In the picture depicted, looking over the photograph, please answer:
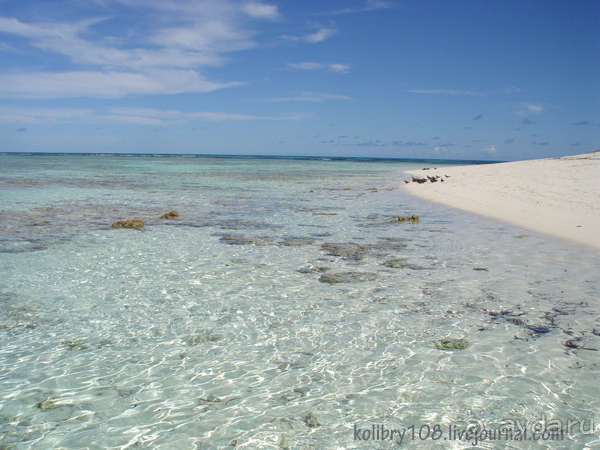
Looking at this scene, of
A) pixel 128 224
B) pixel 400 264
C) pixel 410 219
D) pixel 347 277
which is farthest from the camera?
pixel 410 219

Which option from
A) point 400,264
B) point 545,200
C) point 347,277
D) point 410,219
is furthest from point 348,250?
point 545,200

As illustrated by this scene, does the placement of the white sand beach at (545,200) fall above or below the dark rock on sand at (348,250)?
above

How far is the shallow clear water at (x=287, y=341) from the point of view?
404cm

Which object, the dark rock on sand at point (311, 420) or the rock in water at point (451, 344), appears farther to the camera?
the rock in water at point (451, 344)

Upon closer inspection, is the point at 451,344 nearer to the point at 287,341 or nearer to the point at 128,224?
the point at 287,341

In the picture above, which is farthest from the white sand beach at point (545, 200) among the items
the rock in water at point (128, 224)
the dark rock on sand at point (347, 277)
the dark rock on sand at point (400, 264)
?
the rock in water at point (128, 224)

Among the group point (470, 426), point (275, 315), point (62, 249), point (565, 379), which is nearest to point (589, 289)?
point (565, 379)

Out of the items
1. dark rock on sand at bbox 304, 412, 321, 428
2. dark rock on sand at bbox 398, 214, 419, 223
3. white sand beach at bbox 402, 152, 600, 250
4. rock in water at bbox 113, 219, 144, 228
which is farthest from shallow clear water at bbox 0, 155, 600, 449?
dark rock on sand at bbox 398, 214, 419, 223

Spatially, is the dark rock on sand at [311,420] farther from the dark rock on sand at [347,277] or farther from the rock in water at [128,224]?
the rock in water at [128,224]

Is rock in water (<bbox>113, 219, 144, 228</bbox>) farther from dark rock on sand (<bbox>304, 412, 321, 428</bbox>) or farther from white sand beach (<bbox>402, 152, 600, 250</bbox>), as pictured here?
white sand beach (<bbox>402, 152, 600, 250</bbox>)

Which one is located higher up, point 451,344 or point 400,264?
point 400,264

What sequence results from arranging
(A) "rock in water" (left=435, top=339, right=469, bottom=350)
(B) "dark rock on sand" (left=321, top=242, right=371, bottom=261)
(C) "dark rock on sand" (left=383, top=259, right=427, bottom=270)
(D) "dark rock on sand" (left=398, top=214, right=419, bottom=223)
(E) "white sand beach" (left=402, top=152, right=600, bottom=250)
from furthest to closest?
(D) "dark rock on sand" (left=398, top=214, right=419, bottom=223)
(E) "white sand beach" (left=402, top=152, right=600, bottom=250)
(B) "dark rock on sand" (left=321, top=242, right=371, bottom=261)
(C) "dark rock on sand" (left=383, top=259, right=427, bottom=270)
(A) "rock in water" (left=435, top=339, right=469, bottom=350)

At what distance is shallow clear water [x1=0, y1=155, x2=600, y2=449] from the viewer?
13.3 ft

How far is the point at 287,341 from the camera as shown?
5.70 meters
